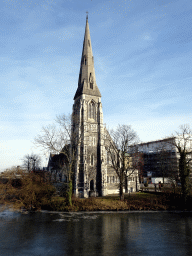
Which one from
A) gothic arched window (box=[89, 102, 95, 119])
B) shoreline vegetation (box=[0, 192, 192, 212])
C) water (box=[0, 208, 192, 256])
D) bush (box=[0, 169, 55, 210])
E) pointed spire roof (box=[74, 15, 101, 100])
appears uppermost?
pointed spire roof (box=[74, 15, 101, 100])

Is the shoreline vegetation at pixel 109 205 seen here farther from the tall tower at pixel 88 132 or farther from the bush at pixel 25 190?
the tall tower at pixel 88 132

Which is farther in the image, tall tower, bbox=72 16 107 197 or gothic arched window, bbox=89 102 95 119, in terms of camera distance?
gothic arched window, bbox=89 102 95 119

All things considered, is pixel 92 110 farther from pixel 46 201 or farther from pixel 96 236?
pixel 96 236

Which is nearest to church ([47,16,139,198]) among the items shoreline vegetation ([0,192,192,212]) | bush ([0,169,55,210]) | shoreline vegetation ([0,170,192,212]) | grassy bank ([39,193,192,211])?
grassy bank ([39,193,192,211])

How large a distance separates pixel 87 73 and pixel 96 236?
38426mm

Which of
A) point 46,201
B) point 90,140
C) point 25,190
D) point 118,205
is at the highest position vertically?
point 90,140

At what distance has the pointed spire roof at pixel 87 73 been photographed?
45.5 m

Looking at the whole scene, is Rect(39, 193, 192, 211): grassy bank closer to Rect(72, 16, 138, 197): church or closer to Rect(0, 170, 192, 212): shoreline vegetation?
Rect(0, 170, 192, 212): shoreline vegetation

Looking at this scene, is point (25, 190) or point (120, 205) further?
point (120, 205)

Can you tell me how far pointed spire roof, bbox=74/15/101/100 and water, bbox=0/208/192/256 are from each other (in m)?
30.7

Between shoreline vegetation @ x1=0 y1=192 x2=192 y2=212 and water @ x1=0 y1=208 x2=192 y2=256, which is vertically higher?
water @ x1=0 y1=208 x2=192 y2=256

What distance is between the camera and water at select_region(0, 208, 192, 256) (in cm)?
1216

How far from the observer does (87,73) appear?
46.8 meters

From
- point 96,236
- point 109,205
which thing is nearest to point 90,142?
point 109,205
